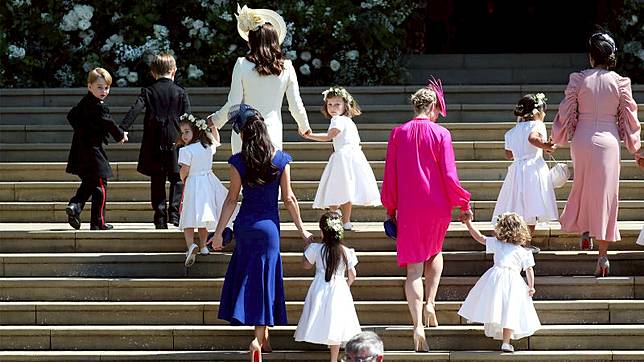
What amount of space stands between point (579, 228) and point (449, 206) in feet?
4.06

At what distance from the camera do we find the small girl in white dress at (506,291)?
11031 mm

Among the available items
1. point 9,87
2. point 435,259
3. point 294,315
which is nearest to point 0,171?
point 9,87

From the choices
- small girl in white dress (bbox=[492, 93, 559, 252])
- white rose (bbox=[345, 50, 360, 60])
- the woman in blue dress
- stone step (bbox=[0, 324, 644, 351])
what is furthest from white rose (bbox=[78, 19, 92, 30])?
the woman in blue dress

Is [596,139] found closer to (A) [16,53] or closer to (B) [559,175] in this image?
(B) [559,175]

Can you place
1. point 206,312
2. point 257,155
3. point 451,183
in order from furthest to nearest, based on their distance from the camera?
point 206,312, point 451,183, point 257,155

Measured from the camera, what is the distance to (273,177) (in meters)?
11.1

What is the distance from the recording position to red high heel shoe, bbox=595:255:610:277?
11820 millimetres

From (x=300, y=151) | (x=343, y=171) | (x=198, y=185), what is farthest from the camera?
(x=300, y=151)

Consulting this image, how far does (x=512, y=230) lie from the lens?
11.2 metres

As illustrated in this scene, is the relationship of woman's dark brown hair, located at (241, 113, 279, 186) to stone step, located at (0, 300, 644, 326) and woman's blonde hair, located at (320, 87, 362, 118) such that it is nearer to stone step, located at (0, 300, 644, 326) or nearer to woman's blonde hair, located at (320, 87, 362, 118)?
stone step, located at (0, 300, 644, 326)

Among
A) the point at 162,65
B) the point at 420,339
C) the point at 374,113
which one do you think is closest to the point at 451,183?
the point at 420,339

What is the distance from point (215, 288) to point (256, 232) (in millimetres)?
1124

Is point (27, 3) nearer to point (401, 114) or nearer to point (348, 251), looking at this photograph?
point (401, 114)

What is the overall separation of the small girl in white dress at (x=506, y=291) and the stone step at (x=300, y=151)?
3.16 m
